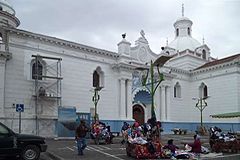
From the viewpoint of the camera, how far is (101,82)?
104ft

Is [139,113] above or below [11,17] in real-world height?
below

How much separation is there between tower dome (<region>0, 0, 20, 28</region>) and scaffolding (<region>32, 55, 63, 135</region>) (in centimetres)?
553

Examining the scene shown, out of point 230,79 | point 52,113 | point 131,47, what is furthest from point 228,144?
point 230,79

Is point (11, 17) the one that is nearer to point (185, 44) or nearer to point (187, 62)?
point (187, 62)

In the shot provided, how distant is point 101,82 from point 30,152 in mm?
19546

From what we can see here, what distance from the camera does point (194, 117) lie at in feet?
135

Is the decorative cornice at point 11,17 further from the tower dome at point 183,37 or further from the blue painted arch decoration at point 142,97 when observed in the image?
the tower dome at point 183,37

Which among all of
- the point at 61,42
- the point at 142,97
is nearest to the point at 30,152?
the point at 61,42

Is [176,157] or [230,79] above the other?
[230,79]

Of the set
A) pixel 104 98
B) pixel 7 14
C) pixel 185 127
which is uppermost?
pixel 7 14

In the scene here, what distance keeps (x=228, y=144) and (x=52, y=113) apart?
15.2m

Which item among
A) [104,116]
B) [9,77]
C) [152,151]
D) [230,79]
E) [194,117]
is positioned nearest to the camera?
[152,151]

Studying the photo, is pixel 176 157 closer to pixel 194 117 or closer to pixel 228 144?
pixel 228 144

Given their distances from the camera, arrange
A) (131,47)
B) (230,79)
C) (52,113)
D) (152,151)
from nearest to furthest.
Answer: (152,151) → (52,113) → (131,47) → (230,79)
